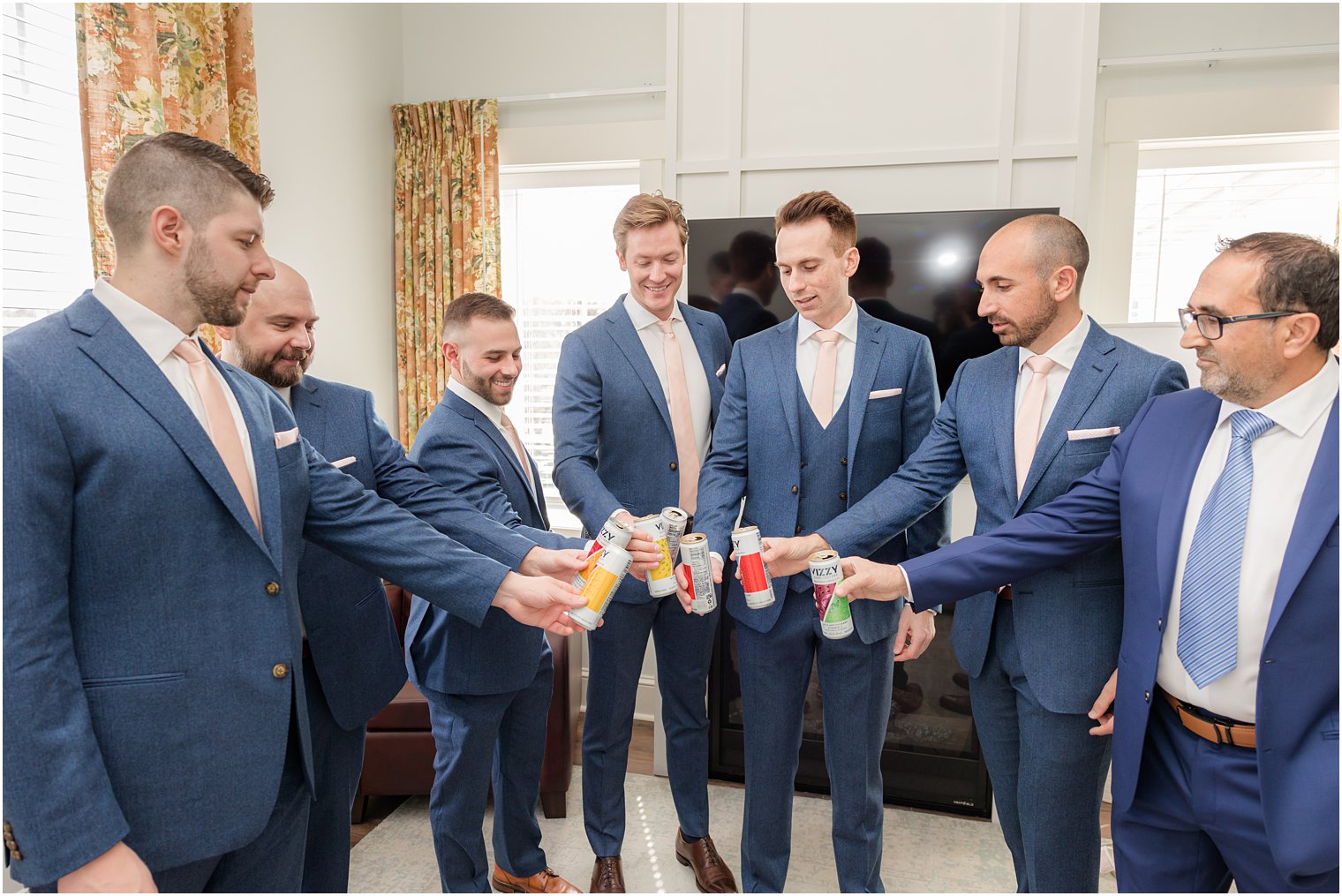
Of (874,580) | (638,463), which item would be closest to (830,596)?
(874,580)

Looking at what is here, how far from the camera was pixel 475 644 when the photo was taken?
2.10 metres

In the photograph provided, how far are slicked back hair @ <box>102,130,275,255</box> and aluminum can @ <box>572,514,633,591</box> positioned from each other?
0.92 m

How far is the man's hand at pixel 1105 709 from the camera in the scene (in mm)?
1810

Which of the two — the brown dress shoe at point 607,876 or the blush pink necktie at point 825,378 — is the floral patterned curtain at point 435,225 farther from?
the brown dress shoe at point 607,876

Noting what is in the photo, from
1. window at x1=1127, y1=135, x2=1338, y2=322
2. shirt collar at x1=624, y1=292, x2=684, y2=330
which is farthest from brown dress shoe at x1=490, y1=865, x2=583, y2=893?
window at x1=1127, y1=135, x2=1338, y2=322

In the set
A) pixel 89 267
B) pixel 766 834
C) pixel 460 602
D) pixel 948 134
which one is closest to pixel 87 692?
pixel 460 602

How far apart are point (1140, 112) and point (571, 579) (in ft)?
11.2

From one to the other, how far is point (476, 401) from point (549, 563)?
0.53 metres

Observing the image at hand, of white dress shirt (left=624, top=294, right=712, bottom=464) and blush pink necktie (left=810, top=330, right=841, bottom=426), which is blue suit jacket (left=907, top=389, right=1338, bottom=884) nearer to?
blush pink necktie (left=810, top=330, right=841, bottom=426)

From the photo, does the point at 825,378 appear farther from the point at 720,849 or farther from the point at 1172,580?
the point at 720,849

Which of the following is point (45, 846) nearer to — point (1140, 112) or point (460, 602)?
point (460, 602)

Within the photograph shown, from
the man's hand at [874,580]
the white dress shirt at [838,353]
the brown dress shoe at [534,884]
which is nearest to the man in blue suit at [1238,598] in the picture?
the man's hand at [874,580]

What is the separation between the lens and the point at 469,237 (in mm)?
4484

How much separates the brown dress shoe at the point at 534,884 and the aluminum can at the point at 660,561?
3.94 feet
